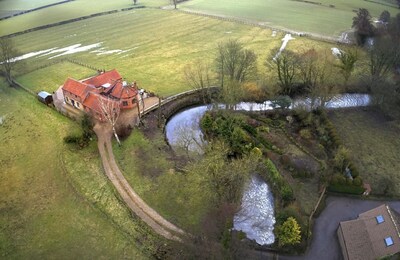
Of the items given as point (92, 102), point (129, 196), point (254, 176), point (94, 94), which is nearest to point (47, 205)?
point (129, 196)

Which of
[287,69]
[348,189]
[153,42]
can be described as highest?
[287,69]

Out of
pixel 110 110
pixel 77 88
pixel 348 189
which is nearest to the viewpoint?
pixel 348 189

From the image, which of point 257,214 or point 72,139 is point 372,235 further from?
point 72,139

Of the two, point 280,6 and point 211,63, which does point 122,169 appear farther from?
point 280,6

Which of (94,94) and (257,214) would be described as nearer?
(257,214)

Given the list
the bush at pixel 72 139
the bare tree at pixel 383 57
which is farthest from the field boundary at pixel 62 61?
the bare tree at pixel 383 57

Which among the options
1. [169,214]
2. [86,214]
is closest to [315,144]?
[169,214]

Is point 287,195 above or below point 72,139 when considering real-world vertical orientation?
below
